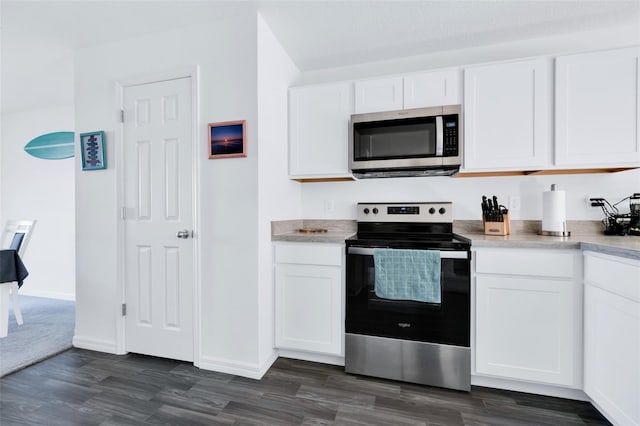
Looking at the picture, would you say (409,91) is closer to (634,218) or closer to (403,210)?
(403,210)

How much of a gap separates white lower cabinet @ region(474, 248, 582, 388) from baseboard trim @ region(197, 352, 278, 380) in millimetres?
1418

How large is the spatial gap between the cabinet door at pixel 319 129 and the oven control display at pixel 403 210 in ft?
1.66

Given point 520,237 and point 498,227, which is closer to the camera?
point 520,237

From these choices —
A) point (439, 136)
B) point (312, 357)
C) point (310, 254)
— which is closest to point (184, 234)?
point (310, 254)

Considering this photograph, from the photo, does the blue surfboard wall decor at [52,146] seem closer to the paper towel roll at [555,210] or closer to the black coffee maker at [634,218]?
the paper towel roll at [555,210]

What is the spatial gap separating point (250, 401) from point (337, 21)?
2621 mm

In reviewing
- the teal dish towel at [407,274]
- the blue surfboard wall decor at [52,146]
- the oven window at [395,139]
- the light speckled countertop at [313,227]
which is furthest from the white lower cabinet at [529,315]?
the blue surfboard wall decor at [52,146]

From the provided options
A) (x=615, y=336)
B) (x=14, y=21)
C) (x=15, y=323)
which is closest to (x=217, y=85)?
(x=14, y=21)

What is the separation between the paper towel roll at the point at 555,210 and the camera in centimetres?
202

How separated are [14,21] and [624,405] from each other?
14.4 ft

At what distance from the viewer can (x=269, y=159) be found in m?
2.15

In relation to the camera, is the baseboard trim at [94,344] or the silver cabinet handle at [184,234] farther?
the baseboard trim at [94,344]

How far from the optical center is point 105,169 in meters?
2.34

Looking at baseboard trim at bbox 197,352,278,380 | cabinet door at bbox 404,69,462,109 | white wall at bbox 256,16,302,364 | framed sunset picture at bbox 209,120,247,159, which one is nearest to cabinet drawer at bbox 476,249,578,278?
cabinet door at bbox 404,69,462,109
